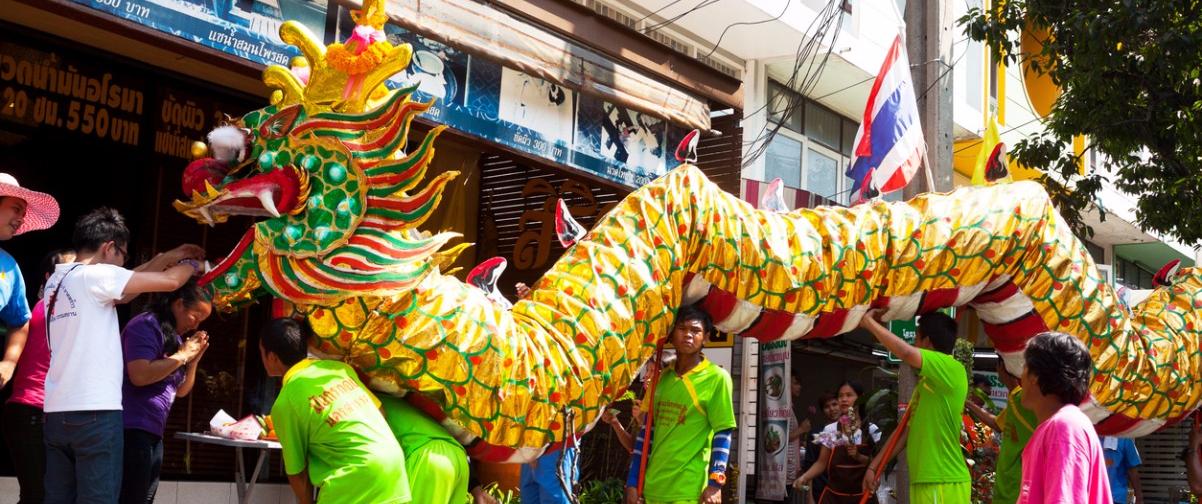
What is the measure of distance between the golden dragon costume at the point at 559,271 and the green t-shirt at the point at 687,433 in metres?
0.64

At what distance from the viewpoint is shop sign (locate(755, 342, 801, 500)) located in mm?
10914

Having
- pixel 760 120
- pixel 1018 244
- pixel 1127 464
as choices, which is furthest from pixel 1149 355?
pixel 760 120

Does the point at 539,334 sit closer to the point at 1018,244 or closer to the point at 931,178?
the point at 1018,244

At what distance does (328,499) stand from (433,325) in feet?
2.38

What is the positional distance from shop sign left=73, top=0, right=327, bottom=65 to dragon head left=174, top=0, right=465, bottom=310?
182 cm

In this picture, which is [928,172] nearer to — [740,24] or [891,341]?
[891,341]

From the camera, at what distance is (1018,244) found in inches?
223

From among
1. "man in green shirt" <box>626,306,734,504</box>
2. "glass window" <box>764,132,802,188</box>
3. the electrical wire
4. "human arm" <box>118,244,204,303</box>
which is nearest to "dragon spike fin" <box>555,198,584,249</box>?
"man in green shirt" <box>626,306,734,504</box>

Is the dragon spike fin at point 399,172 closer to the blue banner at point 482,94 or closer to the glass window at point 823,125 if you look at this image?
the blue banner at point 482,94

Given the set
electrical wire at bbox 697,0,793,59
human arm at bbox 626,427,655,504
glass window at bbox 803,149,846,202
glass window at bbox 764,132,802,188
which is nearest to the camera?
human arm at bbox 626,427,655,504

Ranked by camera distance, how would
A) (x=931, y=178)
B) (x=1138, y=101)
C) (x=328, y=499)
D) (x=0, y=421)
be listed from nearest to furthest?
(x=328, y=499), (x=0, y=421), (x=931, y=178), (x=1138, y=101)

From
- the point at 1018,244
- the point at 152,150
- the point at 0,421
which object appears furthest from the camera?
the point at 152,150

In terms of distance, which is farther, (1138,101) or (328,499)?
(1138,101)

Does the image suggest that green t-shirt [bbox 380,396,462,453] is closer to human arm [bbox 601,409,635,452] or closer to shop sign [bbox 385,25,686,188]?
human arm [bbox 601,409,635,452]
